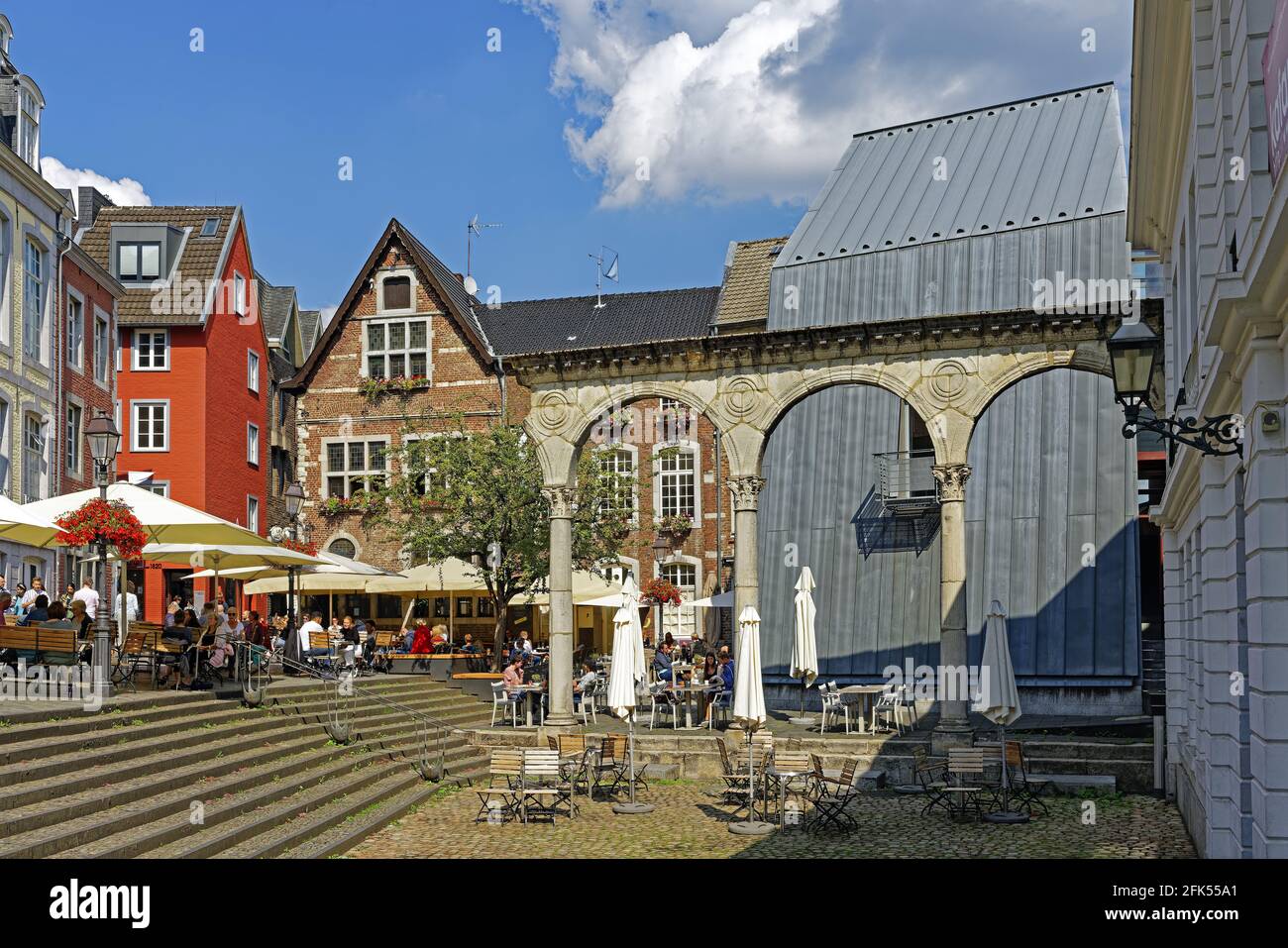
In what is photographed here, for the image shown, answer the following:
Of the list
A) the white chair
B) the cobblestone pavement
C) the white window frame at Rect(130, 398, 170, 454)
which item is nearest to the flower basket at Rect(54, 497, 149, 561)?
the cobblestone pavement

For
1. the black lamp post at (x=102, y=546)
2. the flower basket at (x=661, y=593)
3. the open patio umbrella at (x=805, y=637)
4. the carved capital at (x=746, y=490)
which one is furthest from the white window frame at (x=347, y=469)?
the black lamp post at (x=102, y=546)

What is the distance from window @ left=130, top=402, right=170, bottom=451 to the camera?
36.5 m

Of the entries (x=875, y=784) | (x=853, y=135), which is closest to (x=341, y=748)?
(x=875, y=784)

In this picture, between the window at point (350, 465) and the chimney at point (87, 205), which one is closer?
the chimney at point (87, 205)

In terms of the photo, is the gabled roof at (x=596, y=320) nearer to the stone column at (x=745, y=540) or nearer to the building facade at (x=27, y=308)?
the building facade at (x=27, y=308)

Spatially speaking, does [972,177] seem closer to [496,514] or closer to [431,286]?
[496,514]

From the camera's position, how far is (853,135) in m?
32.4

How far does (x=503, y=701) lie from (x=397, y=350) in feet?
68.6

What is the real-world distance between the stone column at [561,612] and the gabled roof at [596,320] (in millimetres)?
19614

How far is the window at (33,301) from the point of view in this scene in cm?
2605

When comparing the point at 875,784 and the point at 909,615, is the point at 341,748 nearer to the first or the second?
the point at 875,784

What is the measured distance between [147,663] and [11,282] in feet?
30.6

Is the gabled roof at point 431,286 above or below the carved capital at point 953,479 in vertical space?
above

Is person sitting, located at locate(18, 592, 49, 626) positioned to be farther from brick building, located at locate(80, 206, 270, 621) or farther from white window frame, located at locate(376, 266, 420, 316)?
white window frame, located at locate(376, 266, 420, 316)
